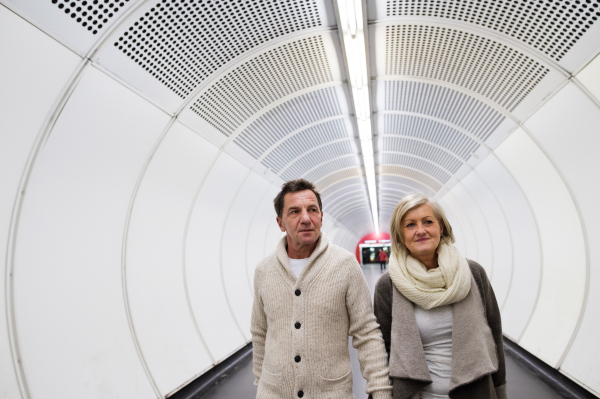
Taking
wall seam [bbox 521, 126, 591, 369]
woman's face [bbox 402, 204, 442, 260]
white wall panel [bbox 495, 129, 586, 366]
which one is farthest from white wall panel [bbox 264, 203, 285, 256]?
woman's face [bbox 402, 204, 442, 260]

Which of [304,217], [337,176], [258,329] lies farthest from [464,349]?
[337,176]

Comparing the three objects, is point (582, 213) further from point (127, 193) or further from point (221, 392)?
point (127, 193)

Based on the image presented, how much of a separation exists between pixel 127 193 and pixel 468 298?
4055 mm

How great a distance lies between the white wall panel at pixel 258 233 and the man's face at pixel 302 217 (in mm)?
6563

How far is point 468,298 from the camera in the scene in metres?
2.06

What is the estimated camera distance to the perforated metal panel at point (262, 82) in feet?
16.5

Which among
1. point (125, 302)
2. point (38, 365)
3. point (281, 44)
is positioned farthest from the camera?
point (281, 44)

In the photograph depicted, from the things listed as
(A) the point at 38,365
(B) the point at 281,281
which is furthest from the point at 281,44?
(A) the point at 38,365

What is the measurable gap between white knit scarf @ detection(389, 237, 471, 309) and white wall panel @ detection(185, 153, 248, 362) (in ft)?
15.1

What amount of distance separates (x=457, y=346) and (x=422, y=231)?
668mm

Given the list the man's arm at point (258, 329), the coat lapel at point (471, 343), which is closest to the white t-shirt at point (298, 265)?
the man's arm at point (258, 329)

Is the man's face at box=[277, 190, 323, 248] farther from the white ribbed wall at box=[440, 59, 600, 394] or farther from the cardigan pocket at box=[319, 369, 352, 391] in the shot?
the white ribbed wall at box=[440, 59, 600, 394]

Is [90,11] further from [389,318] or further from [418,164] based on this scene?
[418,164]

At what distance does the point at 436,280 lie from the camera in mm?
2051
